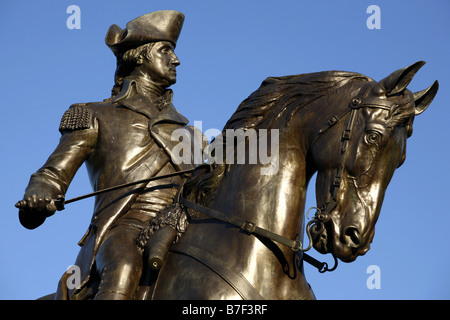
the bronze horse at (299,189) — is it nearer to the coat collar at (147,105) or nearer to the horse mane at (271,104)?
the horse mane at (271,104)

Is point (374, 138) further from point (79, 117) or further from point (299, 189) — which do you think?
point (79, 117)

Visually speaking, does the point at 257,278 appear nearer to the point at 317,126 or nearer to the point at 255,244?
the point at 255,244

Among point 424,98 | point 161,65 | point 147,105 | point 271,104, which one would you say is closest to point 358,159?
point 424,98

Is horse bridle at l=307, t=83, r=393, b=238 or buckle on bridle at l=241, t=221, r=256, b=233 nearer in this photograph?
horse bridle at l=307, t=83, r=393, b=238

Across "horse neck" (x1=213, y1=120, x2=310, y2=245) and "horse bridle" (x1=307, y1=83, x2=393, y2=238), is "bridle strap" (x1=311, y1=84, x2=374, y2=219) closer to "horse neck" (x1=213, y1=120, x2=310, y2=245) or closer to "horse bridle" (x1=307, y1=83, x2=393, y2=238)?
"horse bridle" (x1=307, y1=83, x2=393, y2=238)

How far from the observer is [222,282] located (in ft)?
27.5

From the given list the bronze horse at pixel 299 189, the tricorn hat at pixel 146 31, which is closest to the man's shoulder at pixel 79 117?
the tricorn hat at pixel 146 31

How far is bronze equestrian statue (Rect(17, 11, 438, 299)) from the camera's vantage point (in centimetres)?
830

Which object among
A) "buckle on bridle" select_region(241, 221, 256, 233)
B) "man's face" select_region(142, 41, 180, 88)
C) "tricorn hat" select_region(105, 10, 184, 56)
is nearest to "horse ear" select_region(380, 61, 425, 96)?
"buckle on bridle" select_region(241, 221, 256, 233)

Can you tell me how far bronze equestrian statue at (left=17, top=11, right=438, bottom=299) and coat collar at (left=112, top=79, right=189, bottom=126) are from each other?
4.03 ft

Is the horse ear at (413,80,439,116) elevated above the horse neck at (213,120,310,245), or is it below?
above

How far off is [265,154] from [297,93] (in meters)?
0.78
